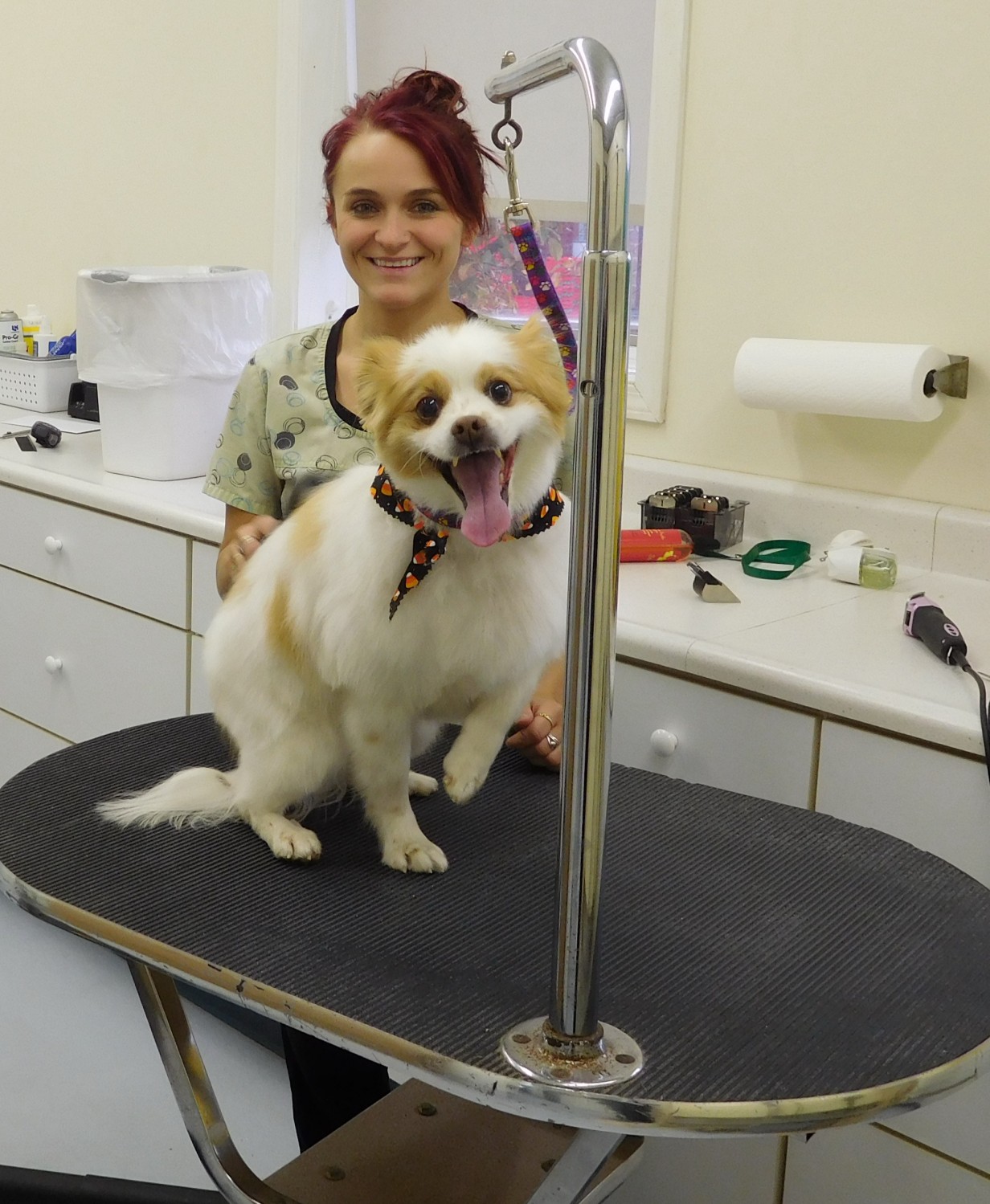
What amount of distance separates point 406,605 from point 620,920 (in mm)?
300

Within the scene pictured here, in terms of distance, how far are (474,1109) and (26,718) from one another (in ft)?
4.96

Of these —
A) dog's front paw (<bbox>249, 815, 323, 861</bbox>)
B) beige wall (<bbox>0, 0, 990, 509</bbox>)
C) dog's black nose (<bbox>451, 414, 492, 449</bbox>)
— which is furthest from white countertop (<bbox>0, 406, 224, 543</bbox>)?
dog's black nose (<bbox>451, 414, 492, 449</bbox>)

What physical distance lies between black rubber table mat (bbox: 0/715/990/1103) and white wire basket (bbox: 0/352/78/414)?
6.22 feet

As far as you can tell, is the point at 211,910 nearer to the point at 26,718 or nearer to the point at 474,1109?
the point at 474,1109

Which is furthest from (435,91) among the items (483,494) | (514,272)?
(514,272)

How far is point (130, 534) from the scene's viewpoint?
2.23m

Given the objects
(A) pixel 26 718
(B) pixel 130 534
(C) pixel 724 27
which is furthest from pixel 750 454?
(A) pixel 26 718

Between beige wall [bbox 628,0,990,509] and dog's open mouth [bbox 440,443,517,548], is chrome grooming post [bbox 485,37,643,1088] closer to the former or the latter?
dog's open mouth [bbox 440,443,517,548]

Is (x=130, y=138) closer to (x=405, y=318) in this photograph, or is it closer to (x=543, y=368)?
(x=405, y=318)

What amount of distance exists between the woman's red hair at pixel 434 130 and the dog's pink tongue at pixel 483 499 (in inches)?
27.5

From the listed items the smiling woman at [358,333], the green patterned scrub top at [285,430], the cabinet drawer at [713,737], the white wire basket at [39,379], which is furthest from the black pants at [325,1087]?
the white wire basket at [39,379]

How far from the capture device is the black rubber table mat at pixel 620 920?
0.84 m

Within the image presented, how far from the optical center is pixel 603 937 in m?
0.99

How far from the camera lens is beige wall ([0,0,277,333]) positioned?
2658mm
